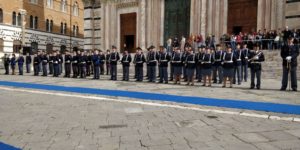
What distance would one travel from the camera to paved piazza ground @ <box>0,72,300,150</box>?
519 cm

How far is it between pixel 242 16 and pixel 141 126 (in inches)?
705

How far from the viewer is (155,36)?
25922 mm

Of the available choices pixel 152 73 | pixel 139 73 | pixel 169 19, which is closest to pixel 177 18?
pixel 169 19

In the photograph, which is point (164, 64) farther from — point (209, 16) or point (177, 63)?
point (209, 16)

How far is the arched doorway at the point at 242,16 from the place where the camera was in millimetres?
21844

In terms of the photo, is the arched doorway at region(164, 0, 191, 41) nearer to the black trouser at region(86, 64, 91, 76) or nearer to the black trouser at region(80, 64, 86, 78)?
the black trouser at region(86, 64, 91, 76)

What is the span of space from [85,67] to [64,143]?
15147 millimetres

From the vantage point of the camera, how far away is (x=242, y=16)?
22.3m

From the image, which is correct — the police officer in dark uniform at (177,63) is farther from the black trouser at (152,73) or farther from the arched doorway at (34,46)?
the arched doorway at (34,46)

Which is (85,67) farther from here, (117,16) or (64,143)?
(64,143)

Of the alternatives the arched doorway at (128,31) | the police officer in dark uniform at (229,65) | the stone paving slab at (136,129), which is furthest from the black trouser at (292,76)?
the arched doorway at (128,31)

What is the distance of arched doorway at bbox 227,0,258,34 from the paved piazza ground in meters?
13.3

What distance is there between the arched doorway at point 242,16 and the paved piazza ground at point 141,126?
525 inches

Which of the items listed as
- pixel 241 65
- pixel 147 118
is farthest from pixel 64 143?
pixel 241 65
